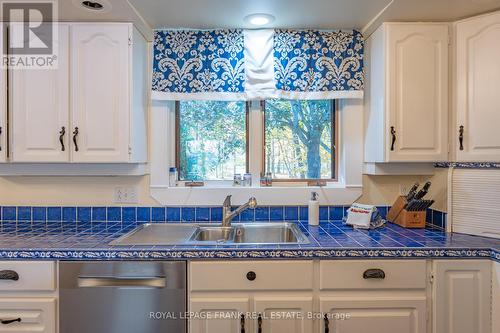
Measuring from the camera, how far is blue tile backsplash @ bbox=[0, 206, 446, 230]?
2.01 m

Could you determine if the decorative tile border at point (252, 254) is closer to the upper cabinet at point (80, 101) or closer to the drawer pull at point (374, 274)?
the drawer pull at point (374, 274)

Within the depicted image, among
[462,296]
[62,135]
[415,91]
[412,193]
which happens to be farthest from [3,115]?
[462,296]

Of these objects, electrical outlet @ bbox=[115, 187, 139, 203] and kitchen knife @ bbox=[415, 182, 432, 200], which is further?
electrical outlet @ bbox=[115, 187, 139, 203]

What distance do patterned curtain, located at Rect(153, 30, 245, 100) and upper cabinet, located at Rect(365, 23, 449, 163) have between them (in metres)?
0.91

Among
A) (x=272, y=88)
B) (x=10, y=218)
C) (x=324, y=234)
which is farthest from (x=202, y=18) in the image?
(x=10, y=218)

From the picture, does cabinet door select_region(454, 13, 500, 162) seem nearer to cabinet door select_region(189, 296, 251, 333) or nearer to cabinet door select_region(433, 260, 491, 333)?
cabinet door select_region(433, 260, 491, 333)

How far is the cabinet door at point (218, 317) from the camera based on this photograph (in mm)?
1399

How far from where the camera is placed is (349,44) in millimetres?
1985

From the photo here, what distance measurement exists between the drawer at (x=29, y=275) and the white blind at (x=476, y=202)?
2142mm

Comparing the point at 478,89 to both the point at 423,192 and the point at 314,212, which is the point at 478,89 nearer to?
the point at 423,192

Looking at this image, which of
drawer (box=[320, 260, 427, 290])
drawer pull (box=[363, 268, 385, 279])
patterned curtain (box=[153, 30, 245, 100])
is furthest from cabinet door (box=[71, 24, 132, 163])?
drawer pull (box=[363, 268, 385, 279])

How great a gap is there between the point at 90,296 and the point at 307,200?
134 centimetres

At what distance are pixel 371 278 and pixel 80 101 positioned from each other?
1826mm

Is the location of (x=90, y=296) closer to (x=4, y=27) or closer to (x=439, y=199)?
(x=4, y=27)
